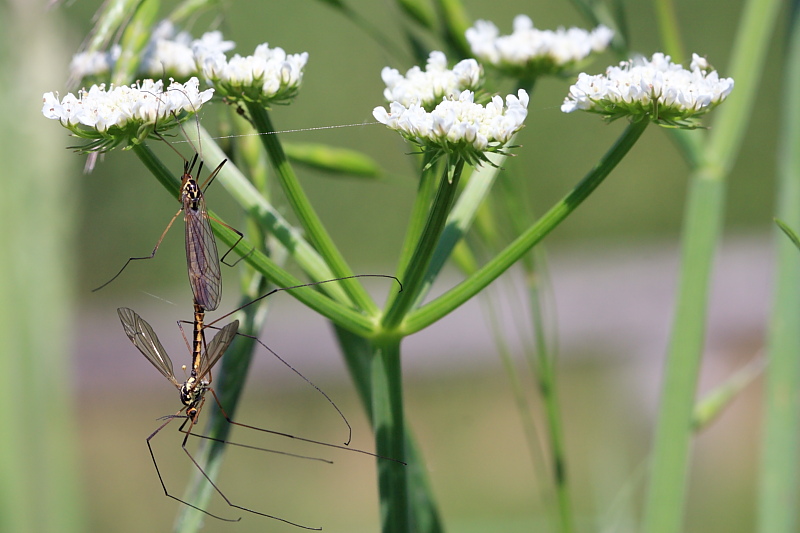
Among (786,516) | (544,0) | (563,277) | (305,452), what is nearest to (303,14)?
(544,0)

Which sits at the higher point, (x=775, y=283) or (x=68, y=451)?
(x=775, y=283)

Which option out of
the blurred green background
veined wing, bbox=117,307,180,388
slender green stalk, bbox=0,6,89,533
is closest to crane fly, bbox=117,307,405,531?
veined wing, bbox=117,307,180,388

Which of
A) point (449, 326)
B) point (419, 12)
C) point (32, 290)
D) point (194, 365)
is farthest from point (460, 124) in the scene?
point (449, 326)

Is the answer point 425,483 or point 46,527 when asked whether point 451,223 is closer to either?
point 425,483

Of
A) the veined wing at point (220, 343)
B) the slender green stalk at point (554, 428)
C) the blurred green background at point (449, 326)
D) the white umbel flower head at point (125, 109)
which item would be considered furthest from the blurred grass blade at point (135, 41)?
the blurred green background at point (449, 326)

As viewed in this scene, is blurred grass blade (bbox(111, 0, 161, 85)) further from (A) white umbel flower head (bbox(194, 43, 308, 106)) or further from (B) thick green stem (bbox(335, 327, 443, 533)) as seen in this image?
(B) thick green stem (bbox(335, 327, 443, 533))

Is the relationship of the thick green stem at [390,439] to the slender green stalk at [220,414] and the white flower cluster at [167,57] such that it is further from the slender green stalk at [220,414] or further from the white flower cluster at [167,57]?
the white flower cluster at [167,57]
